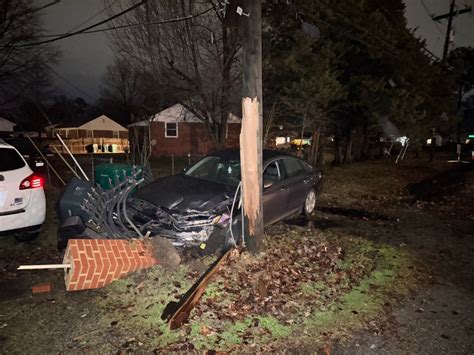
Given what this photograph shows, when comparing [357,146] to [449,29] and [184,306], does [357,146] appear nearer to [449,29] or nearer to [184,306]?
[449,29]

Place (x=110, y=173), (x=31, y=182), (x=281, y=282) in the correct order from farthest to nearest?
1. (x=110, y=173)
2. (x=31, y=182)
3. (x=281, y=282)

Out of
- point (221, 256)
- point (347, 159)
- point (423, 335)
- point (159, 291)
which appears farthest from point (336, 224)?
point (347, 159)

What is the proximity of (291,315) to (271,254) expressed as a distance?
147cm

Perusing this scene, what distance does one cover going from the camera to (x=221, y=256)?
4867mm

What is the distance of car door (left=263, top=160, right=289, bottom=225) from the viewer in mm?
5898

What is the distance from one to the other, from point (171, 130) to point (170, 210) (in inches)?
924

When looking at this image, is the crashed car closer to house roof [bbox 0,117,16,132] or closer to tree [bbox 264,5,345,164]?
tree [bbox 264,5,345,164]

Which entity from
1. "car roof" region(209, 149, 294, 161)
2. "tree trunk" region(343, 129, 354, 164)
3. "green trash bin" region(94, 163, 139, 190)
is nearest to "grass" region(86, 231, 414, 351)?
"car roof" region(209, 149, 294, 161)

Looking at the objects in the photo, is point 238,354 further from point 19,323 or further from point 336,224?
point 336,224

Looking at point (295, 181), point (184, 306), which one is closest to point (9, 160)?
point (184, 306)

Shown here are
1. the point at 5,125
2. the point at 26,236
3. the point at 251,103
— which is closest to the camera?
the point at 251,103

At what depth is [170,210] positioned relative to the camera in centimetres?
489

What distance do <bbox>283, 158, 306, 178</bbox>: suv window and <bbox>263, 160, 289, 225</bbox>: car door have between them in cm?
29

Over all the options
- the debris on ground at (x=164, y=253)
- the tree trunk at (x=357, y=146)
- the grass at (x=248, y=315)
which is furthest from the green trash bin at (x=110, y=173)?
the tree trunk at (x=357, y=146)
